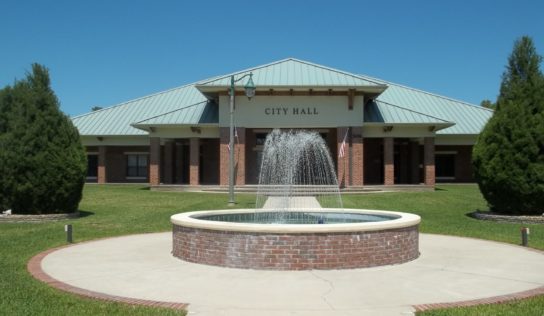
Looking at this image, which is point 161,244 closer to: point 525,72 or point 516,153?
point 516,153

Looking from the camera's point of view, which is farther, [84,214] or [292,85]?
[292,85]

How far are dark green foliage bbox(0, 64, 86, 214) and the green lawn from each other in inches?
54.6

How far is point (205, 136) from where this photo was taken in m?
37.3

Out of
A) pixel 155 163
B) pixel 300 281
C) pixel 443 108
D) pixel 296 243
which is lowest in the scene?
pixel 300 281

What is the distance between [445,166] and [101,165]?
2646cm

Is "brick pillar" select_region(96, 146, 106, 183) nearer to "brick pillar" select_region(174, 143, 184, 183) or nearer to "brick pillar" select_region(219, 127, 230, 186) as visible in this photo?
"brick pillar" select_region(174, 143, 184, 183)

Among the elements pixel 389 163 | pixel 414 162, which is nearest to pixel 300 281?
pixel 389 163

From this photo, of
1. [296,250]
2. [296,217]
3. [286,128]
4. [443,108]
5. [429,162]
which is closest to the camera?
[296,250]

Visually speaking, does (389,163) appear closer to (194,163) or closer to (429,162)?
(429,162)

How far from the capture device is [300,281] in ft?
29.2

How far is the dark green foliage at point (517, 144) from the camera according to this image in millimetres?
19094

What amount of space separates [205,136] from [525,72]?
2178cm

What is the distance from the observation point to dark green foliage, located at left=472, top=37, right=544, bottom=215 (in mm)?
19094

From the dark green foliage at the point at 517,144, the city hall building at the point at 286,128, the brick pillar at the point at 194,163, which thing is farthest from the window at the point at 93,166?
the dark green foliage at the point at 517,144
